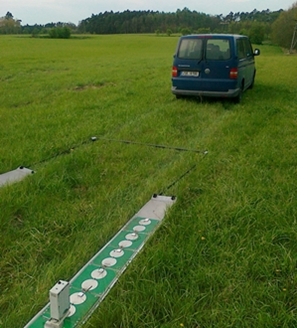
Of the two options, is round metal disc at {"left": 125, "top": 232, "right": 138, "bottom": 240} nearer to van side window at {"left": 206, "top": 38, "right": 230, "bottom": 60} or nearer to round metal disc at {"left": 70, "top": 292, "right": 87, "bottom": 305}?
round metal disc at {"left": 70, "top": 292, "right": 87, "bottom": 305}

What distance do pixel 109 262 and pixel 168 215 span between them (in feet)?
2.68

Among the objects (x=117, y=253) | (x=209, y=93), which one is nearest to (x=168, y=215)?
(x=117, y=253)

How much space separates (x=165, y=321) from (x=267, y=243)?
1146 mm

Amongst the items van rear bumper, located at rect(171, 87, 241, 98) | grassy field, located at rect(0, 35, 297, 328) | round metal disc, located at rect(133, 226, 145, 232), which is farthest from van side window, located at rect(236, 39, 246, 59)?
round metal disc, located at rect(133, 226, 145, 232)

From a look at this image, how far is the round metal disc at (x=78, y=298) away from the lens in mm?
2090

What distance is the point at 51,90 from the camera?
1027 centimetres

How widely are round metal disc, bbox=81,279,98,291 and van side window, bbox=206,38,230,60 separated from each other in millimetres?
6583

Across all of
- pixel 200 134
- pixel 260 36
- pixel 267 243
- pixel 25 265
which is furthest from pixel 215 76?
pixel 260 36

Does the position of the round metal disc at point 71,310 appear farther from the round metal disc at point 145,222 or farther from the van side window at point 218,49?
the van side window at point 218,49

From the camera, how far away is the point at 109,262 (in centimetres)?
249

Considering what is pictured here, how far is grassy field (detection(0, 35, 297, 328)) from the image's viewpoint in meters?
2.14

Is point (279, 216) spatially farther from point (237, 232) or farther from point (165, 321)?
point (165, 321)

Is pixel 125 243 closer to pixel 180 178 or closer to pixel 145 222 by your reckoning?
pixel 145 222

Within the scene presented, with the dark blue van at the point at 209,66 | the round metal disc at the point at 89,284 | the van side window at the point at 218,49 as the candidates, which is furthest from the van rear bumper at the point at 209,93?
the round metal disc at the point at 89,284
